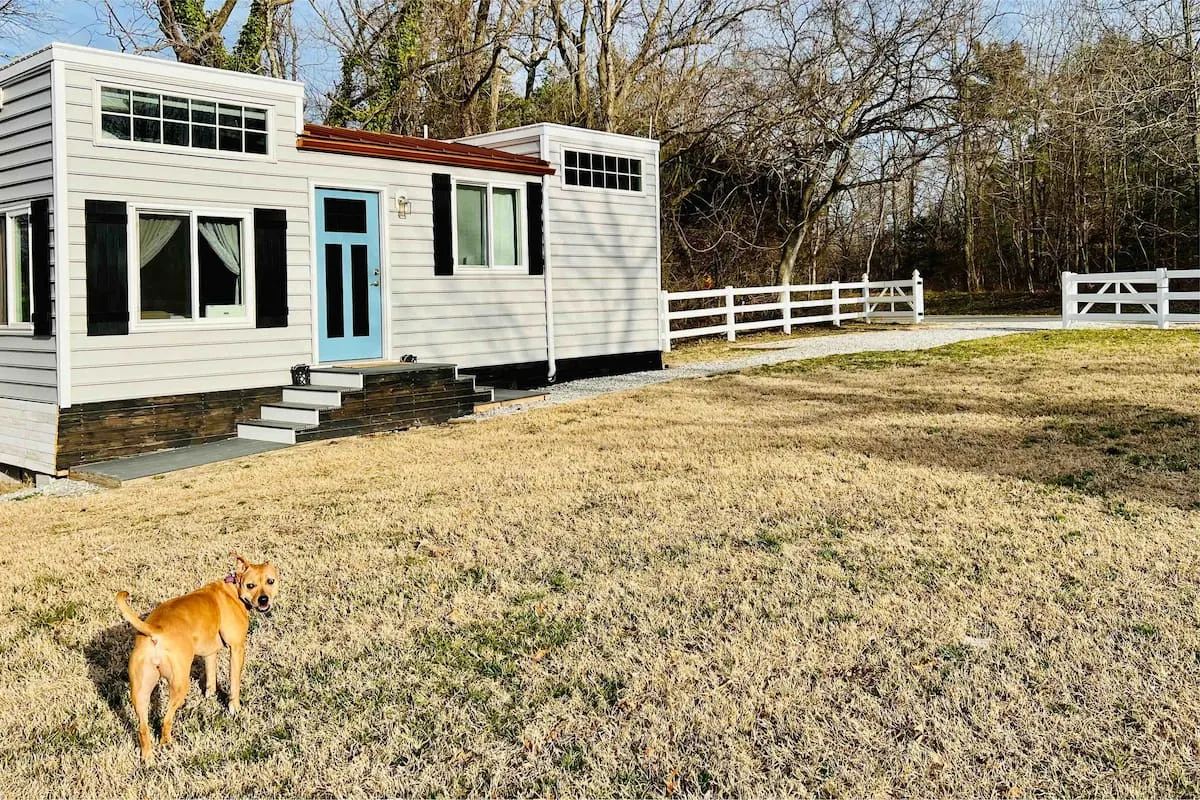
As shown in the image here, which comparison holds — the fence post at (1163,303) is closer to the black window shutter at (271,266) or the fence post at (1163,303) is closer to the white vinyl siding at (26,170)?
the black window shutter at (271,266)

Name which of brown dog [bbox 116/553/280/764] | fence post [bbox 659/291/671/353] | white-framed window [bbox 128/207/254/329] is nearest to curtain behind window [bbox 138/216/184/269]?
white-framed window [bbox 128/207/254/329]

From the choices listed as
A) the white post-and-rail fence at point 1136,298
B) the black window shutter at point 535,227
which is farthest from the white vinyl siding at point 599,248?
the white post-and-rail fence at point 1136,298

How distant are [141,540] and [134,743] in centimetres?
301

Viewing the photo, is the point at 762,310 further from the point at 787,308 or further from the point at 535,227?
the point at 535,227

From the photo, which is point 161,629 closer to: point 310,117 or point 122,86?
point 122,86

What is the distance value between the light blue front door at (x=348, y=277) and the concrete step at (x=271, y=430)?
4.19 ft

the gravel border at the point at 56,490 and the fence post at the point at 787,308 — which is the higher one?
the fence post at the point at 787,308

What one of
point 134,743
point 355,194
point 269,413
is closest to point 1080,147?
point 355,194

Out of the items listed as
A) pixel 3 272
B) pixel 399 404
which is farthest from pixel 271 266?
pixel 3 272

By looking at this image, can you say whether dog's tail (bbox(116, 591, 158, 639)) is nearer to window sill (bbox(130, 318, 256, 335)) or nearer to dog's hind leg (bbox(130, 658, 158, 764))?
dog's hind leg (bbox(130, 658, 158, 764))

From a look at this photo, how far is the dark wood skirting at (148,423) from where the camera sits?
30.0ft

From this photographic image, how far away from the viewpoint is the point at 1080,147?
25.6 m

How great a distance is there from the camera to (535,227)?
44.5ft

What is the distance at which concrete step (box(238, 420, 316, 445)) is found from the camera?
981 centimetres
